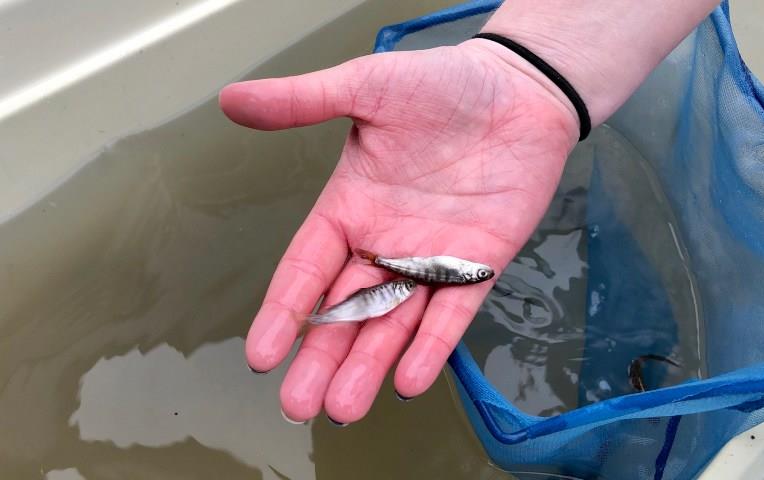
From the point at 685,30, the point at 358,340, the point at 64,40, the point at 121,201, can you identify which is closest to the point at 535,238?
the point at 685,30

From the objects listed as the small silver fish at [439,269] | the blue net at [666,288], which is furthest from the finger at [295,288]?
the blue net at [666,288]

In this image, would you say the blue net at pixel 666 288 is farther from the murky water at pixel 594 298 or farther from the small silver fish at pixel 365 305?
the small silver fish at pixel 365 305

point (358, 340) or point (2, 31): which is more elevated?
point (2, 31)

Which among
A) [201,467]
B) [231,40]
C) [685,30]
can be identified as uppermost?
[685,30]

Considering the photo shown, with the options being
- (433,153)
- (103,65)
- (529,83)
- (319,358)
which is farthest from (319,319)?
(103,65)

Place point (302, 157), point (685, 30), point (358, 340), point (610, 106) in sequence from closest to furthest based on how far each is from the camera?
point (358, 340)
point (685, 30)
point (610, 106)
point (302, 157)

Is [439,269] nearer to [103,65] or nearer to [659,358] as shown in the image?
[659,358]

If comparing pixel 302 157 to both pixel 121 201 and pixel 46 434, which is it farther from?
pixel 46 434

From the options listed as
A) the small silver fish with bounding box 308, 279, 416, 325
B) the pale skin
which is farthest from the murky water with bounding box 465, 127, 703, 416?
the small silver fish with bounding box 308, 279, 416, 325
